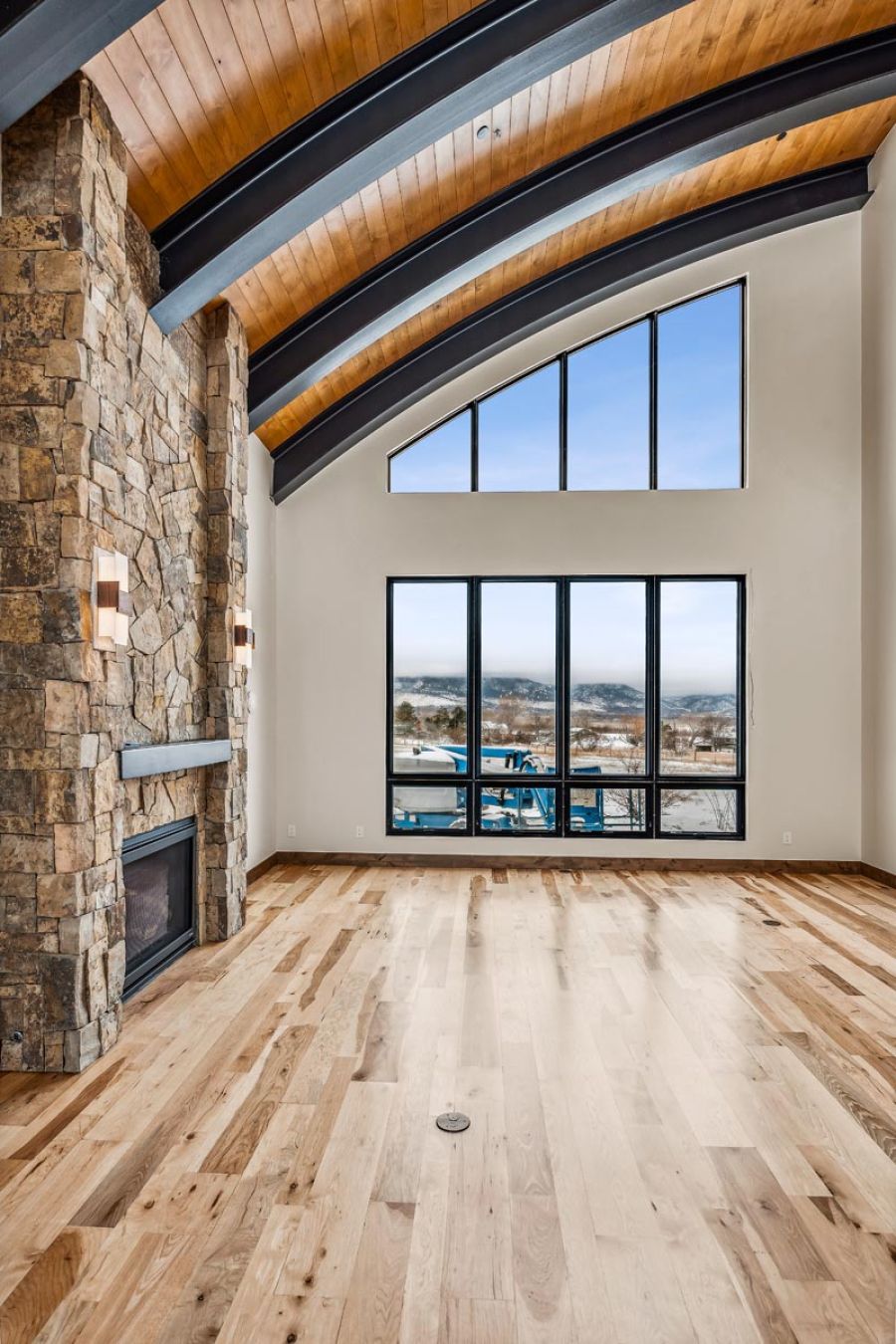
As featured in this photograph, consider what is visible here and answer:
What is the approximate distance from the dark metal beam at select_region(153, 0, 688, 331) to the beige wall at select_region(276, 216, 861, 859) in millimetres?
3318

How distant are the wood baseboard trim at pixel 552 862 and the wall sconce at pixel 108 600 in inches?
169

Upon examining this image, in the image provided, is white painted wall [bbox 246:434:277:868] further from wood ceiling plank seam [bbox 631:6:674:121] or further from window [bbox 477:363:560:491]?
wood ceiling plank seam [bbox 631:6:674:121]

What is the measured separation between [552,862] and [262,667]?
310cm

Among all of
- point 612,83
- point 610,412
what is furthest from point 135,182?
point 610,412

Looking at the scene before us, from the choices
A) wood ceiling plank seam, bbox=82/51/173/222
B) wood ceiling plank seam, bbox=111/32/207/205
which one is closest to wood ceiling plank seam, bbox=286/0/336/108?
wood ceiling plank seam, bbox=111/32/207/205

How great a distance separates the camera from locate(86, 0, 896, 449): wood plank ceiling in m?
3.38

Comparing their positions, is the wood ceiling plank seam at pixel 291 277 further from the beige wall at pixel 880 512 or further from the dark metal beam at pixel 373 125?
the beige wall at pixel 880 512

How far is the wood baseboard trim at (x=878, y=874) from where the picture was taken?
656cm

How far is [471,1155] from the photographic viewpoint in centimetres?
263

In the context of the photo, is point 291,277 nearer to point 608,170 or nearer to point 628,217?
point 608,170

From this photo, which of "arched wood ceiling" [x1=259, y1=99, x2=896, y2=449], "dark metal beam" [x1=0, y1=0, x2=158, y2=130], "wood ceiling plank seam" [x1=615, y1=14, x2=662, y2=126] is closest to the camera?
"dark metal beam" [x1=0, y1=0, x2=158, y2=130]

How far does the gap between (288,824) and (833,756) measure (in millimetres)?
4921

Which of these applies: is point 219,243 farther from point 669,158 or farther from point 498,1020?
point 498,1020

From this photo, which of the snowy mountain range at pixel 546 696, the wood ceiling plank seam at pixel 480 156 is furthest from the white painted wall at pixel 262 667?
the wood ceiling plank seam at pixel 480 156
